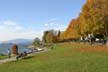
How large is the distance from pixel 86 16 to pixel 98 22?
3.50 m

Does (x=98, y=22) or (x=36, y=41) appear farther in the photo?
(x=36, y=41)

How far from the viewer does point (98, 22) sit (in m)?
55.7

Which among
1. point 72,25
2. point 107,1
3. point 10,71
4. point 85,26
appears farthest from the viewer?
point 72,25

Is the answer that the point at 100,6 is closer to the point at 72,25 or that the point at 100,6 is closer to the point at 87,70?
the point at 87,70

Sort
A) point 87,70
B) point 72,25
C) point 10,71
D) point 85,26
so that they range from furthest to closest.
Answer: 1. point 72,25
2. point 85,26
3. point 10,71
4. point 87,70

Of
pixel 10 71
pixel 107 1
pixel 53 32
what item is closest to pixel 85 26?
pixel 107 1

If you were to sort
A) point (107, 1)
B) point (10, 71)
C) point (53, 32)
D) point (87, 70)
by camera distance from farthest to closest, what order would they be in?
point (53, 32), point (107, 1), point (10, 71), point (87, 70)

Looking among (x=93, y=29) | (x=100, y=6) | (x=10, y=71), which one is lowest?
(x=10, y=71)

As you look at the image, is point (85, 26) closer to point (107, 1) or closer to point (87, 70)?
point (107, 1)

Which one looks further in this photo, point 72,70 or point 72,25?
point 72,25

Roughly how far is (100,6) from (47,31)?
116298mm

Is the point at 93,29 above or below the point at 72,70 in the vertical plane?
above

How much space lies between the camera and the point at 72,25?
110 m

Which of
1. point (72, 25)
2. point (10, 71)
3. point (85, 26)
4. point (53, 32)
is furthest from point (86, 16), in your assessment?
point (53, 32)
